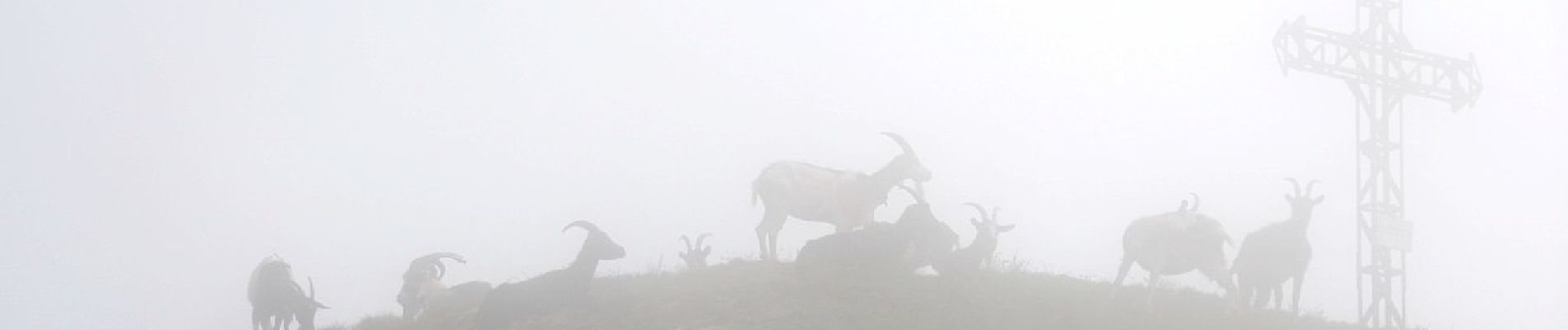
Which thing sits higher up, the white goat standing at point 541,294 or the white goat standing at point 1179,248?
the white goat standing at point 1179,248

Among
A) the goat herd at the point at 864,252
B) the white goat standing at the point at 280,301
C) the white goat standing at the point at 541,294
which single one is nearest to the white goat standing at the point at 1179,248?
the goat herd at the point at 864,252

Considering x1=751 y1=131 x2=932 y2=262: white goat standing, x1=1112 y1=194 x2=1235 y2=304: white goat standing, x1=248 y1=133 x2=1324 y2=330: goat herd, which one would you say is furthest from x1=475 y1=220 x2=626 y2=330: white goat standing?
x1=1112 y1=194 x2=1235 y2=304: white goat standing

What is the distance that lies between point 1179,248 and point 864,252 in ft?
15.1

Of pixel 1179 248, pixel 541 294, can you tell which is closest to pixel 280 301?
pixel 541 294

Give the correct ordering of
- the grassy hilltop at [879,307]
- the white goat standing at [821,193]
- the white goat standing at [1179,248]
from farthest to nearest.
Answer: the white goat standing at [821,193], the white goat standing at [1179,248], the grassy hilltop at [879,307]

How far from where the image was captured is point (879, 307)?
20.8 metres

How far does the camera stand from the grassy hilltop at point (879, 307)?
20.4 metres

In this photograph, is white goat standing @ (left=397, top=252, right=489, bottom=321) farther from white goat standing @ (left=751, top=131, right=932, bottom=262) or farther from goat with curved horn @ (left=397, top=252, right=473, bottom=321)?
white goat standing @ (left=751, top=131, right=932, bottom=262)

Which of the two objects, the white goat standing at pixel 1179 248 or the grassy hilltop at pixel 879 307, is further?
the white goat standing at pixel 1179 248

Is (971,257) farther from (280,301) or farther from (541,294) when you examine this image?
(280,301)

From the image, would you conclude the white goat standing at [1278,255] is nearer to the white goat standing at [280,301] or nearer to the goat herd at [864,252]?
the goat herd at [864,252]

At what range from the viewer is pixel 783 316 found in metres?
20.4

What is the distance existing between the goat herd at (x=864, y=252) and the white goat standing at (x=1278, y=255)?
0.02m

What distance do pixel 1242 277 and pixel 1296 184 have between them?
1.56 metres
